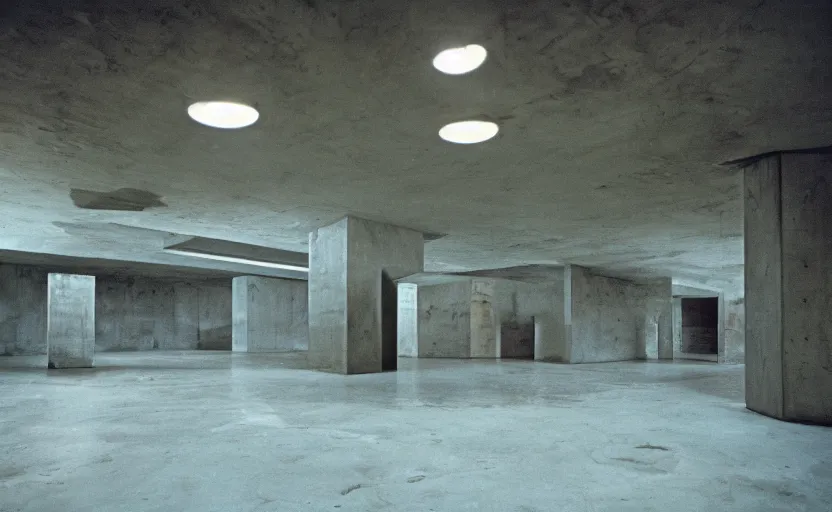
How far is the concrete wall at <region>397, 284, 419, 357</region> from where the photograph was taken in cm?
1770

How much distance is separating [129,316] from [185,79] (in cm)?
1959

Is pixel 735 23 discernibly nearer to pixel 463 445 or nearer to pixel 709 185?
pixel 463 445

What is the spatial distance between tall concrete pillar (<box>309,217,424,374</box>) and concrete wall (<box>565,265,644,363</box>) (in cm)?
616

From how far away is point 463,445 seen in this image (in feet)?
13.4

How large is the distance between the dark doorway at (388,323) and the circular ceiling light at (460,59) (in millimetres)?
6437

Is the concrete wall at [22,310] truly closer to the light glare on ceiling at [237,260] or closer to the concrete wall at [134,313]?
the concrete wall at [134,313]

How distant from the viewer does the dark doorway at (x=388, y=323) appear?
1030cm

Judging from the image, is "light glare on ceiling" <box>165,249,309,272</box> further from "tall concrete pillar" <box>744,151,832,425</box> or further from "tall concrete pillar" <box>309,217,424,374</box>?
"tall concrete pillar" <box>744,151,832,425</box>

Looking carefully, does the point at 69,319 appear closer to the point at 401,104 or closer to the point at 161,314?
the point at 401,104

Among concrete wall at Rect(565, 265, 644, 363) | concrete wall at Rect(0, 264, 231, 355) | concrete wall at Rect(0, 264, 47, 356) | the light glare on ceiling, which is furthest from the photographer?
concrete wall at Rect(0, 264, 231, 355)

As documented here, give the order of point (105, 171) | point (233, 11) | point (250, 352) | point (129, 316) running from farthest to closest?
point (129, 316)
point (250, 352)
point (105, 171)
point (233, 11)

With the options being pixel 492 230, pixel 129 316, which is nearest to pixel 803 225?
pixel 492 230

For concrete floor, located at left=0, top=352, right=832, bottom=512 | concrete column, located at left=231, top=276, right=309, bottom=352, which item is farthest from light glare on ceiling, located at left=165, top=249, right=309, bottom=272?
concrete floor, located at left=0, top=352, right=832, bottom=512

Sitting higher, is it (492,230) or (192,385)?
(492,230)
